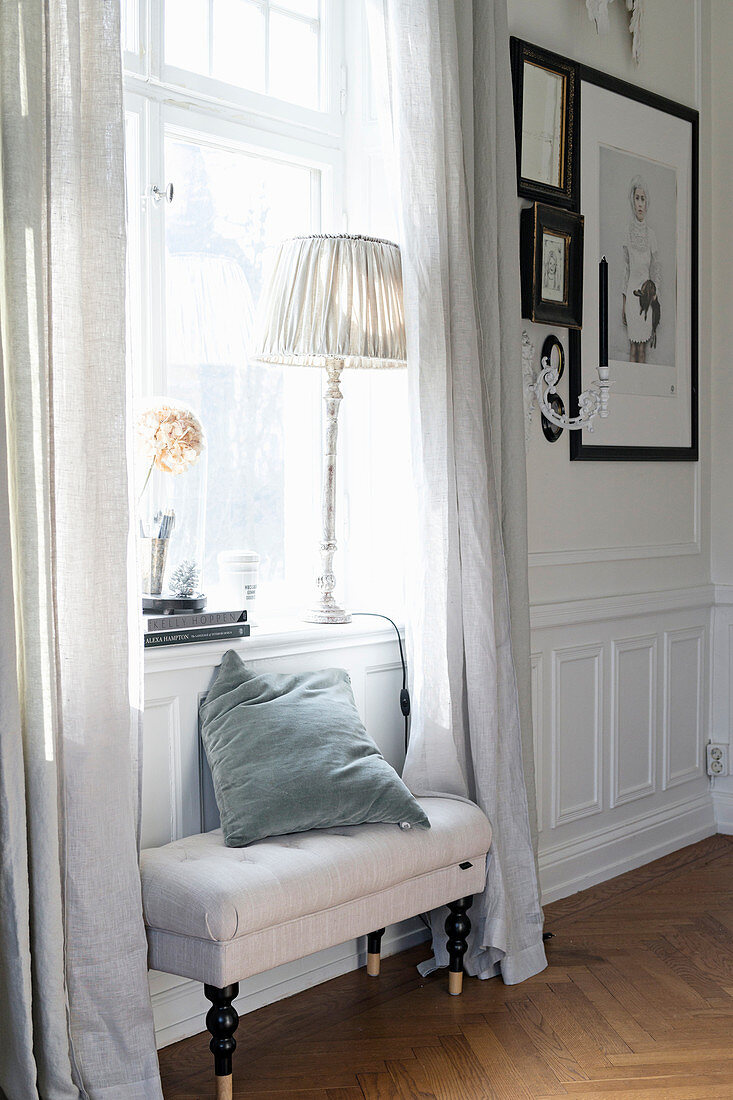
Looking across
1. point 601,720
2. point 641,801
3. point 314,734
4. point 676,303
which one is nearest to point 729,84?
point 676,303

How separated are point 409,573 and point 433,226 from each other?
0.84 meters

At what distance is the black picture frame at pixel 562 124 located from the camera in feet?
10.1

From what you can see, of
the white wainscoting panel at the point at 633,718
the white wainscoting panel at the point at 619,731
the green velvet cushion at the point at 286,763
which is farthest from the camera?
the white wainscoting panel at the point at 633,718

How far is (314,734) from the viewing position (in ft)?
7.70

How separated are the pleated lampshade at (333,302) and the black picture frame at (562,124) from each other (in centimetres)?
66

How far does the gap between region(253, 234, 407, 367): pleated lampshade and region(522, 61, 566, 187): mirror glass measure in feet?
2.43

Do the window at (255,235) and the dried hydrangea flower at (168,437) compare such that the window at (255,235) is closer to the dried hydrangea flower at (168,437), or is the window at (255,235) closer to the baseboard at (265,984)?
the dried hydrangea flower at (168,437)

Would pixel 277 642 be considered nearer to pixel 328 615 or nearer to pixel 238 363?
pixel 328 615

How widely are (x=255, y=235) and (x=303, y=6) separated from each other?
2.12ft

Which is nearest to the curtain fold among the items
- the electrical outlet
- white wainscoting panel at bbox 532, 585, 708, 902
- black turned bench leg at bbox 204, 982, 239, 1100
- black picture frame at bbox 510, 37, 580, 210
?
black picture frame at bbox 510, 37, 580, 210

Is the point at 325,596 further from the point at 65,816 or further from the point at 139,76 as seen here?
the point at 139,76

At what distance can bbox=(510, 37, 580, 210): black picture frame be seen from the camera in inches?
121

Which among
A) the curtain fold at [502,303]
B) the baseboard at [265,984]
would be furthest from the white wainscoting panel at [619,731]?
the baseboard at [265,984]

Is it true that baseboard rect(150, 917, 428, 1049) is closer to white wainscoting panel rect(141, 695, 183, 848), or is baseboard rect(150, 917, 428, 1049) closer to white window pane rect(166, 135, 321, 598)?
white wainscoting panel rect(141, 695, 183, 848)
